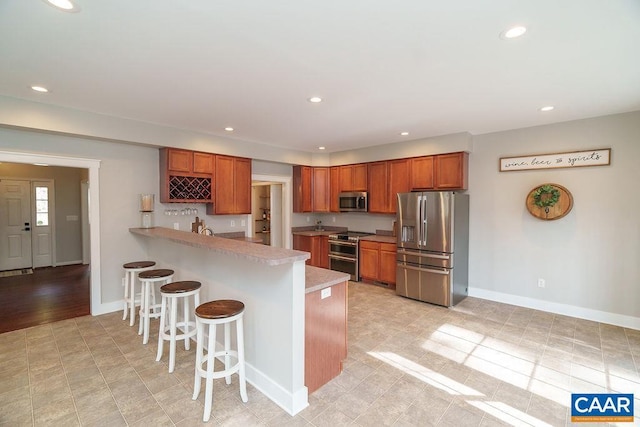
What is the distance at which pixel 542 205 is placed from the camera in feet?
13.2

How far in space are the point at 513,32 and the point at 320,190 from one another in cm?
475

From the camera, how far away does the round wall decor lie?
3924 mm

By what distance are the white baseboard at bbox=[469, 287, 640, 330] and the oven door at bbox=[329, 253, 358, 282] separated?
2.02 metres

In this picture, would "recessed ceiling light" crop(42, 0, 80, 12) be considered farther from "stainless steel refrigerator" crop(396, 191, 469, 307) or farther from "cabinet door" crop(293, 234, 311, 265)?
"cabinet door" crop(293, 234, 311, 265)

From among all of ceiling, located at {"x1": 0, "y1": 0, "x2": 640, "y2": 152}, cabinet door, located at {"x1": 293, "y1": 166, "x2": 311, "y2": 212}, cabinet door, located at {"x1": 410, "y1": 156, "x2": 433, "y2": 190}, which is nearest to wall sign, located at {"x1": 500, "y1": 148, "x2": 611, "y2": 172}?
ceiling, located at {"x1": 0, "y1": 0, "x2": 640, "y2": 152}

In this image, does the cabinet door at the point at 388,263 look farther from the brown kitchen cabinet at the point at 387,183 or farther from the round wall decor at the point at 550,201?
the round wall decor at the point at 550,201

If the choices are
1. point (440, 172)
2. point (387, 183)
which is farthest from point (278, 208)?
point (440, 172)

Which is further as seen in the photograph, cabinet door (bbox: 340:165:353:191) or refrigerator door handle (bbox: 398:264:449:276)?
cabinet door (bbox: 340:165:353:191)

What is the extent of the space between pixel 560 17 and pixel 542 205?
301cm

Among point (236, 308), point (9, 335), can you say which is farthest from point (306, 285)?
point (9, 335)

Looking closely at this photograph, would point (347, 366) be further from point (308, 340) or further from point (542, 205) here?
point (542, 205)

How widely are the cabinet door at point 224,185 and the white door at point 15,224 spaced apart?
509 cm

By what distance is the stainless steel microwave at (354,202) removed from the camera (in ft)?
19.2

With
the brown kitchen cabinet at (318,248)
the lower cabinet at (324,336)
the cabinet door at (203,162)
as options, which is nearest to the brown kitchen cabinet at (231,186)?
the cabinet door at (203,162)
